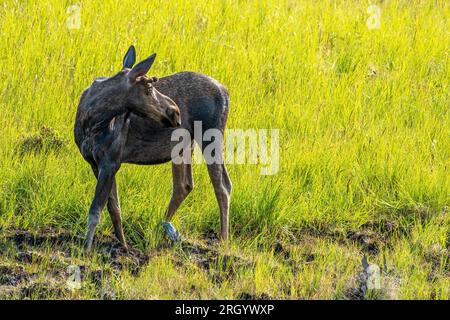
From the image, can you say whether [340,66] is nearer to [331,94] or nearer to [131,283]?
[331,94]

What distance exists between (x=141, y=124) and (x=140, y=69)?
621mm

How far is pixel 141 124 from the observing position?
7.30m

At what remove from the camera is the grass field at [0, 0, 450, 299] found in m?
7.16

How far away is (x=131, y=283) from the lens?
6.84 meters

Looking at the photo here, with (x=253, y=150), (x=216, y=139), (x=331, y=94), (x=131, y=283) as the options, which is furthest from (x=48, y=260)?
(x=331, y=94)

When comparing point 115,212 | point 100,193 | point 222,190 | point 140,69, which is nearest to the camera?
point 140,69

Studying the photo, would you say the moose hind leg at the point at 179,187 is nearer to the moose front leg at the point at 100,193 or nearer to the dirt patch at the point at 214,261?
the dirt patch at the point at 214,261

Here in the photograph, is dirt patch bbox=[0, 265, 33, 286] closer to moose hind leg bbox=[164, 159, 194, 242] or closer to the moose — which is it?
the moose

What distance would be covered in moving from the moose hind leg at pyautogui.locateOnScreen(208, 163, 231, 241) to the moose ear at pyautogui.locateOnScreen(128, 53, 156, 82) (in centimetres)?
105

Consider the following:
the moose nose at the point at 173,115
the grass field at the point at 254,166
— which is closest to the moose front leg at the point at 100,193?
the grass field at the point at 254,166

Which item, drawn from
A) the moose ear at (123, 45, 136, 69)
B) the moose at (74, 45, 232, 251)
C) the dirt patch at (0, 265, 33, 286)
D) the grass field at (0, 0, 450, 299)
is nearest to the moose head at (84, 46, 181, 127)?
the moose at (74, 45, 232, 251)

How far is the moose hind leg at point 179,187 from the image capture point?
778cm

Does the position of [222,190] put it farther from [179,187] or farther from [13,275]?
[13,275]

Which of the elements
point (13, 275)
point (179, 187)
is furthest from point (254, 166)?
point (13, 275)
